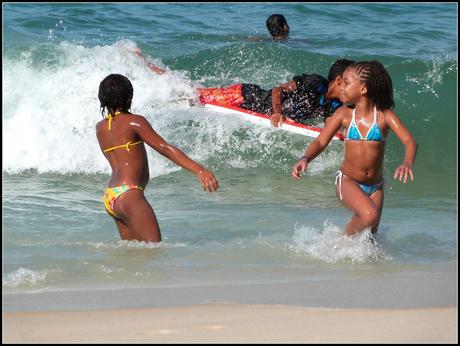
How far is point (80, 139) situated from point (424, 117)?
167 inches

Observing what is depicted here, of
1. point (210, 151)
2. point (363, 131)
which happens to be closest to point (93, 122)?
point (210, 151)

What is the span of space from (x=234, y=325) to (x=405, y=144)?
2.03 metres

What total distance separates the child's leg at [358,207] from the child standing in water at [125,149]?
3.91 feet

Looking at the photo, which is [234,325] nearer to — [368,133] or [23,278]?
[23,278]

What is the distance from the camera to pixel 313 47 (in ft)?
46.8

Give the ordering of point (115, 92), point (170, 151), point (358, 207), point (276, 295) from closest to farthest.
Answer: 1. point (276, 295)
2. point (170, 151)
3. point (115, 92)
4. point (358, 207)

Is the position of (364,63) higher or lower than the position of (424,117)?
higher

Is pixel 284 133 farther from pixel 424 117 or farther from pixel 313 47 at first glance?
pixel 313 47

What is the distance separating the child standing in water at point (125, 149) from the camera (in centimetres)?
591

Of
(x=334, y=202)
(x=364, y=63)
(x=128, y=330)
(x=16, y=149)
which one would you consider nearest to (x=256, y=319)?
(x=128, y=330)

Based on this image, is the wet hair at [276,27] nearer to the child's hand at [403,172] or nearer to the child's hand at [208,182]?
the child's hand at [403,172]

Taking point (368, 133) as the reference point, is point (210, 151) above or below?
below

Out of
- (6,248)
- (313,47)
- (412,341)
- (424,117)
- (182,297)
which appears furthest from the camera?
(313,47)

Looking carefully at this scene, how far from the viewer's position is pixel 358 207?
608 cm
